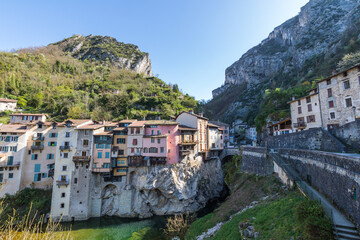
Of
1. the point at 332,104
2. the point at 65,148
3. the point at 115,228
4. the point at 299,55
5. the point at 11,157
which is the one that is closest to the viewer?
the point at 332,104

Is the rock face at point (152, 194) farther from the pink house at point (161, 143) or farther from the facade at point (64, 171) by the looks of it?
the facade at point (64, 171)

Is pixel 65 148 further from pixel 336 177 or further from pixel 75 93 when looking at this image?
pixel 336 177

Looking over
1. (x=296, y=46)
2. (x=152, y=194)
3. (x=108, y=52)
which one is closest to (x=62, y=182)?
(x=152, y=194)

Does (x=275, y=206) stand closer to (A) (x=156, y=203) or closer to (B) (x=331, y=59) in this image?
(A) (x=156, y=203)

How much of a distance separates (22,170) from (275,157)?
50.1 m

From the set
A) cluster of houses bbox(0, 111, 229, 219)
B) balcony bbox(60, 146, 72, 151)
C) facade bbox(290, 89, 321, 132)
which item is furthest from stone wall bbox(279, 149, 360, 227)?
balcony bbox(60, 146, 72, 151)

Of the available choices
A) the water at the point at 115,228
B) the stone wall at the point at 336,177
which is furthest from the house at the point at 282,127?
the water at the point at 115,228

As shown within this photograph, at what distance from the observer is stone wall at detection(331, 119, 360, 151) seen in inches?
762

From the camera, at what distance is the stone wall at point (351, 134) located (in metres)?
19.4

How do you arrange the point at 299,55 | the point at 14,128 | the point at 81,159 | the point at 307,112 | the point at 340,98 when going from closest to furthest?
the point at 340,98 → the point at 307,112 → the point at 81,159 → the point at 14,128 → the point at 299,55

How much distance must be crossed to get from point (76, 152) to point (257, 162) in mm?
37921

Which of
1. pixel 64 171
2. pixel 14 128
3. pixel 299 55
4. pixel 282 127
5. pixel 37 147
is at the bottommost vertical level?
pixel 64 171

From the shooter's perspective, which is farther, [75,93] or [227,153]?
[75,93]

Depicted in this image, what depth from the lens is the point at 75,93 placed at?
65625 millimetres
